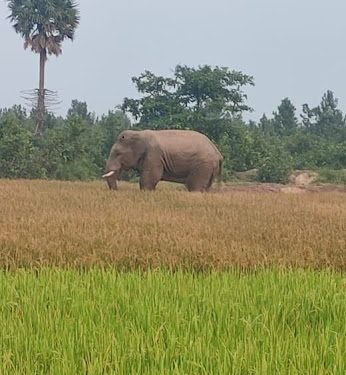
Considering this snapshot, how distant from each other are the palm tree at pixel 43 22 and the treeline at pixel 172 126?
4140mm

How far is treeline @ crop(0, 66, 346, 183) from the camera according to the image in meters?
19.2

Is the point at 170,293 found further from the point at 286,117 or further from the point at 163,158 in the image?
the point at 286,117

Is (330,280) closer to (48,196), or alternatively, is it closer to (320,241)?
(320,241)

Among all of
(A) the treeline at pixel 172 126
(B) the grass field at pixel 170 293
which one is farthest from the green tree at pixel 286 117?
(B) the grass field at pixel 170 293

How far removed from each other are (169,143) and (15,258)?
24.7 ft

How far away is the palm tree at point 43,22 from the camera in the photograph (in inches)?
1032

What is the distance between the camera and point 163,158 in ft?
41.7

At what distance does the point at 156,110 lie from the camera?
22703 millimetres

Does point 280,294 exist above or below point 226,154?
below

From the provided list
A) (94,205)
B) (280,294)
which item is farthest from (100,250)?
(94,205)

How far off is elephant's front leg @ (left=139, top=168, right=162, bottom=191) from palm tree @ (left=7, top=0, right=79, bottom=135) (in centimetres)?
1470

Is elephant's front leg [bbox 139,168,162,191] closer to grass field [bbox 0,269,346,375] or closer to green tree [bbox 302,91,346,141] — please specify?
grass field [bbox 0,269,346,375]

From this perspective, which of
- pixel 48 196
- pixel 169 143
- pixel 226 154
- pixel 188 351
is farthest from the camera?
pixel 226 154

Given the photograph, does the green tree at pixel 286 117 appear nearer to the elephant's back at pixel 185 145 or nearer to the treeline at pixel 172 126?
the treeline at pixel 172 126
